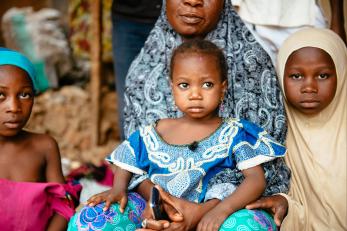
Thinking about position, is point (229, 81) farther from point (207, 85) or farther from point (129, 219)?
point (129, 219)

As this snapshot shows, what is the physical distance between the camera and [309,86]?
3.15 metres

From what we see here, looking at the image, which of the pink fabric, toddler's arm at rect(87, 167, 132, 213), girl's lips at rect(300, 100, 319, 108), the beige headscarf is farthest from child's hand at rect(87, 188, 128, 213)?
girl's lips at rect(300, 100, 319, 108)

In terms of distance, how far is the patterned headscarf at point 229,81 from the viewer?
3.25 m

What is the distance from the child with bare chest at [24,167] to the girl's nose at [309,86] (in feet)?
3.83

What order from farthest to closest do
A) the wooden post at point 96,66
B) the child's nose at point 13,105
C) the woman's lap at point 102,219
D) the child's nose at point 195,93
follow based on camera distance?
the wooden post at point 96,66
the child's nose at point 13,105
the child's nose at point 195,93
the woman's lap at point 102,219

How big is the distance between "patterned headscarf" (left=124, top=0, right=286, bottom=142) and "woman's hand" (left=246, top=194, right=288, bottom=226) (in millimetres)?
416

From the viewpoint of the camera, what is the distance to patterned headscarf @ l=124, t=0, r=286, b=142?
3254 mm

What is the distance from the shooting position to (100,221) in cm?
274

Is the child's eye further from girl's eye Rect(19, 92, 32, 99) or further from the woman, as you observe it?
girl's eye Rect(19, 92, 32, 99)

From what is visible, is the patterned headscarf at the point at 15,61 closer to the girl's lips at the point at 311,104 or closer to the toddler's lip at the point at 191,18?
the toddler's lip at the point at 191,18

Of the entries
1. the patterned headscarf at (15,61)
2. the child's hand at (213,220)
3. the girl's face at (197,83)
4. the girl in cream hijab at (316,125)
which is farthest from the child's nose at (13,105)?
the girl in cream hijab at (316,125)

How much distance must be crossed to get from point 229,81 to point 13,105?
3.39 feet

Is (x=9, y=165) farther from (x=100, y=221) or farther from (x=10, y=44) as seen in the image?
(x=10, y=44)

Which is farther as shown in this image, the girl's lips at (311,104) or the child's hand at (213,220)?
the girl's lips at (311,104)
